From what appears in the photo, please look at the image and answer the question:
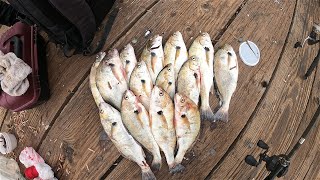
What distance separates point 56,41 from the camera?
2.89 m

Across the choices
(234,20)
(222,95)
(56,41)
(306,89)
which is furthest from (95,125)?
(306,89)

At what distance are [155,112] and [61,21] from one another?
79 centimetres

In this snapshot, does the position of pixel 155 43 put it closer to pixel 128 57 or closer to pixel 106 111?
pixel 128 57

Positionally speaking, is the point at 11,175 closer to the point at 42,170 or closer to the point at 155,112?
the point at 42,170

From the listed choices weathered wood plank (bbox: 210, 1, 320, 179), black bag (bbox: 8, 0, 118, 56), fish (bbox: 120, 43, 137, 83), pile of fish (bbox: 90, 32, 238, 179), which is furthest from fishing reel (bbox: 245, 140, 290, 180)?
black bag (bbox: 8, 0, 118, 56)

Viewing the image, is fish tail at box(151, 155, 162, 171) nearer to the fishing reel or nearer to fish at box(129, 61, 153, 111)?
fish at box(129, 61, 153, 111)

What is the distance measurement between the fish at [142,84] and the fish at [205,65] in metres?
0.31

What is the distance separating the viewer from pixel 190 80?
2.70 metres

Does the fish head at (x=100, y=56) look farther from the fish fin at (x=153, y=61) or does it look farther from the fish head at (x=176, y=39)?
the fish head at (x=176, y=39)

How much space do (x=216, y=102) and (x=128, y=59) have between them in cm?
60

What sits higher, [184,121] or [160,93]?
[160,93]

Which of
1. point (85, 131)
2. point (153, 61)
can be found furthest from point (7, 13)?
point (153, 61)

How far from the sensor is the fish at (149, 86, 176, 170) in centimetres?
262

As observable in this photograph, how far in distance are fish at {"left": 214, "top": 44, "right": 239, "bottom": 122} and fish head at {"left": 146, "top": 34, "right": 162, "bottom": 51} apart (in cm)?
36
